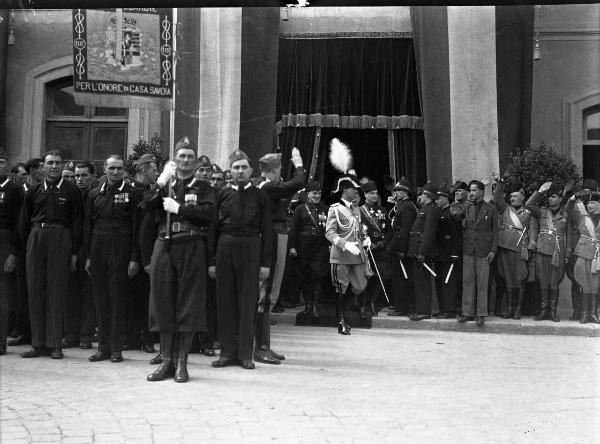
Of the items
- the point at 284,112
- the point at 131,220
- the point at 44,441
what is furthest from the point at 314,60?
the point at 44,441

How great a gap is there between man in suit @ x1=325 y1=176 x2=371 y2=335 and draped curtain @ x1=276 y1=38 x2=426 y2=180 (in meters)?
4.03

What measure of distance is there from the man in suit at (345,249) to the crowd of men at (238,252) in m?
0.02

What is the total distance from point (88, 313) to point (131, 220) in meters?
1.53

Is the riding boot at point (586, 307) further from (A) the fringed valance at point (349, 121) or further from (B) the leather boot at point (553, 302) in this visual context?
(A) the fringed valance at point (349, 121)

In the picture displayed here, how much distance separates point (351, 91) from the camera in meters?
14.9

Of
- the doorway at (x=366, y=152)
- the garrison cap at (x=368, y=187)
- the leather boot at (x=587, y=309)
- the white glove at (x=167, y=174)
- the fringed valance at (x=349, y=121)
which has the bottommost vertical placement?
the leather boot at (x=587, y=309)

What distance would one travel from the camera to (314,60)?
14.9 meters

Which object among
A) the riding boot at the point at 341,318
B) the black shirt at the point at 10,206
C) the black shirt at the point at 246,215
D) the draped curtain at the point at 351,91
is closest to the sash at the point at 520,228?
the draped curtain at the point at 351,91

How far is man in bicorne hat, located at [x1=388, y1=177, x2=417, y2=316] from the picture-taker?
41.0ft

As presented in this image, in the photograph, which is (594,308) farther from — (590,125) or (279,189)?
(279,189)

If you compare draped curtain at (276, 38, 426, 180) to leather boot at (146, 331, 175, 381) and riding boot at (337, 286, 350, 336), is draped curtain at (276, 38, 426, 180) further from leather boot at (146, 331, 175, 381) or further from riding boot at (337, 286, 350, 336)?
leather boot at (146, 331, 175, 381)

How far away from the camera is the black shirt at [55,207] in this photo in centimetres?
880

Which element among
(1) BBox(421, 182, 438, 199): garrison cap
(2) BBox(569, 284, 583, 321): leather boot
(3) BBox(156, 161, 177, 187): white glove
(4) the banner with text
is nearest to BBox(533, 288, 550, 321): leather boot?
(2) BBox(569, 284, 583, 321): leather boot

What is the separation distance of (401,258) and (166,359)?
5795 mm
